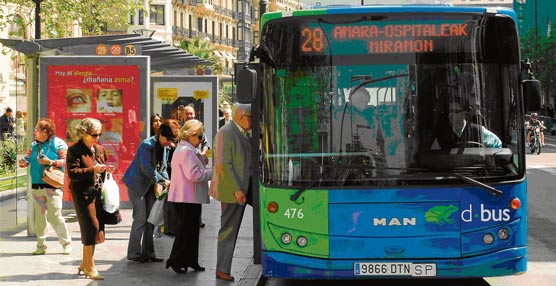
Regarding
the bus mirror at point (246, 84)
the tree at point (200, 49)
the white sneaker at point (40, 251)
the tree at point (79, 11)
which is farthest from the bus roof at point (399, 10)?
the tree at point (200, 49)

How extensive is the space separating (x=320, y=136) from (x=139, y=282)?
253 cm

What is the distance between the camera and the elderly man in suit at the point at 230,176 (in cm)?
1016

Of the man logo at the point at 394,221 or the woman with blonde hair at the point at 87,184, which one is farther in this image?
the woman with blonde hair at the point at 87,184

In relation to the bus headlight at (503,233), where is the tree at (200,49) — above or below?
above

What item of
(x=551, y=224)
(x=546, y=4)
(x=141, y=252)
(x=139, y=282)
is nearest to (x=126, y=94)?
(x=141, y=252)

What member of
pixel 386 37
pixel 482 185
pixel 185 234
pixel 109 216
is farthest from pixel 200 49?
pixel 482 185

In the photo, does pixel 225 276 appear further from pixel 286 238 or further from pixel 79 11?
pixel 79 11

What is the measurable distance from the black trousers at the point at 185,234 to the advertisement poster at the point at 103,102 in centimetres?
491

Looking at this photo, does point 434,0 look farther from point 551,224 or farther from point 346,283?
point 551,224

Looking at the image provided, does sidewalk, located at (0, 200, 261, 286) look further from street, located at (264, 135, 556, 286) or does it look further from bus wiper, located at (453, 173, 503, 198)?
bus wiper, located at (453, 173, 503, 198)

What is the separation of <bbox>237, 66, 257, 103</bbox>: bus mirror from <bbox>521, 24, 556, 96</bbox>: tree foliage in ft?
200

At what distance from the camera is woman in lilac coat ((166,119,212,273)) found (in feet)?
34.2

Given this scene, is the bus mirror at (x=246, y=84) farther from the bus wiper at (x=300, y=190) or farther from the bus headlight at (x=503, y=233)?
the bus headlight at (x=503, y=233)

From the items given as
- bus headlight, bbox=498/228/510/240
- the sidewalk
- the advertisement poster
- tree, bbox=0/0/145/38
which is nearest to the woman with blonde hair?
the sidewalk
